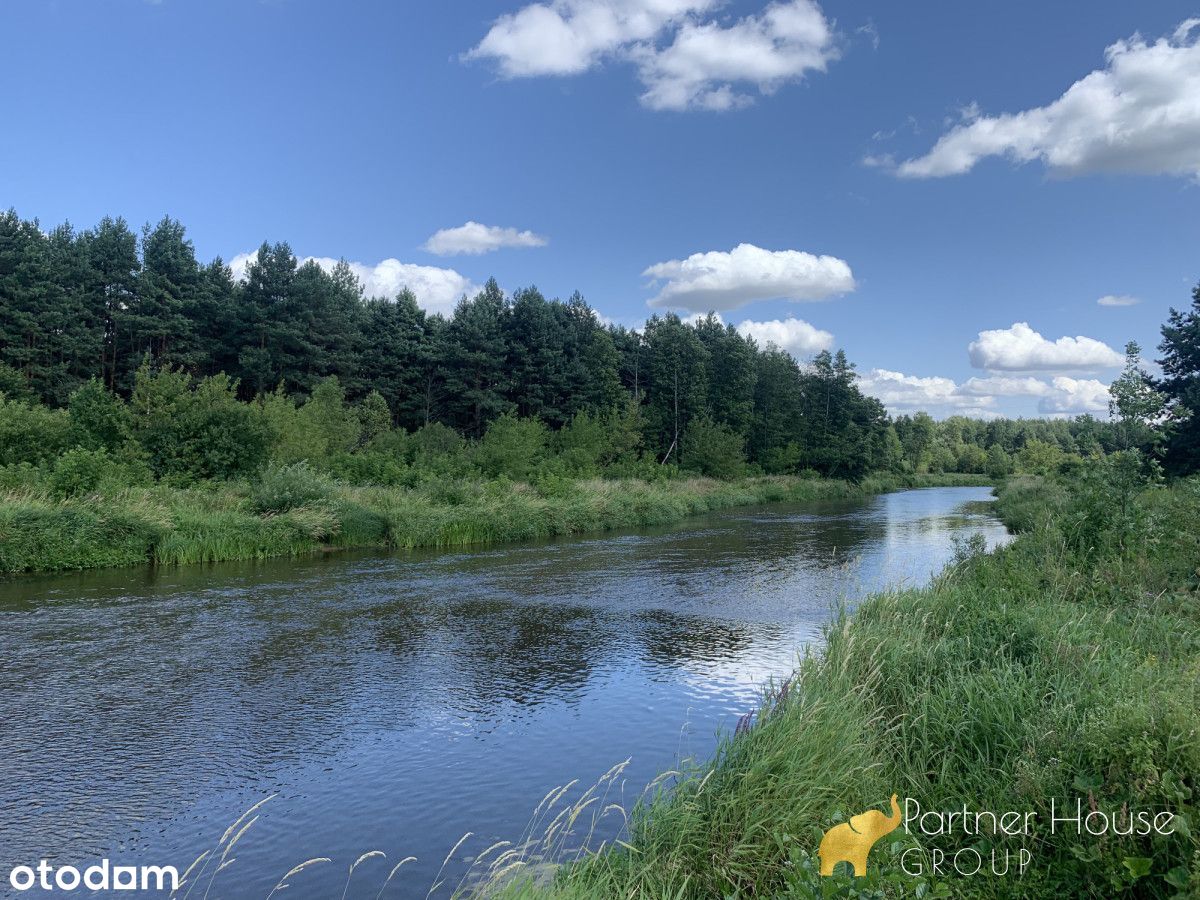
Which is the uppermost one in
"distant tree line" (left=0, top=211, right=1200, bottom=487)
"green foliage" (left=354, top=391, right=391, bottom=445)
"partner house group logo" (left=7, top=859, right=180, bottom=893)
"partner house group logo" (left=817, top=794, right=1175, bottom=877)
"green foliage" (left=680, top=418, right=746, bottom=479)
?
"distant tree line" (left=0, top=211, right=1200, bottom=487)

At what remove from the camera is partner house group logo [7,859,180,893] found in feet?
17.7

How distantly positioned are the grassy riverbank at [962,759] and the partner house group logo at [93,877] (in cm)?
285

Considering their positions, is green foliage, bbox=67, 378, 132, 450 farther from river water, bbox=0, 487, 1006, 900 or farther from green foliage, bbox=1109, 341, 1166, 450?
green foliage, bbox=1109, 341, 1166, 450

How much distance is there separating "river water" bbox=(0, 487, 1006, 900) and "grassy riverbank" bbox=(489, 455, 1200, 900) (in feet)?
4.62

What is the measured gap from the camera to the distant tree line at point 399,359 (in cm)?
4241

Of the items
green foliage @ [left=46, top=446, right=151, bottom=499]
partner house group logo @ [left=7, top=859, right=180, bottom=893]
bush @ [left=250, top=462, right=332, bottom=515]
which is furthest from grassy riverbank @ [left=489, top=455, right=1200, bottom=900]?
green foliage @ [left=46, top=446, right=151, bottom=499]

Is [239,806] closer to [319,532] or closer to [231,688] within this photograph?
[231,688]

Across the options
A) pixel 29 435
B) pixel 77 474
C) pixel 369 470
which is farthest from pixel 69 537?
pixel 369 470

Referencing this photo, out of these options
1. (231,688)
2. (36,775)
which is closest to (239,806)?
(36,775)

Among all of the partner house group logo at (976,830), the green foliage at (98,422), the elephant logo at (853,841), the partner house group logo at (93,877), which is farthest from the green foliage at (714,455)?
the elephant logo at (853,841)

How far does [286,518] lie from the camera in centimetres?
2234

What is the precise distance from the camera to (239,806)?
6652mm

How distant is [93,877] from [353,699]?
13.4ft

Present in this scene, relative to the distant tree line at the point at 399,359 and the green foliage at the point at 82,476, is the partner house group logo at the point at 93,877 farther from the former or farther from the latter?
the distant tree line at the point at 399,359
